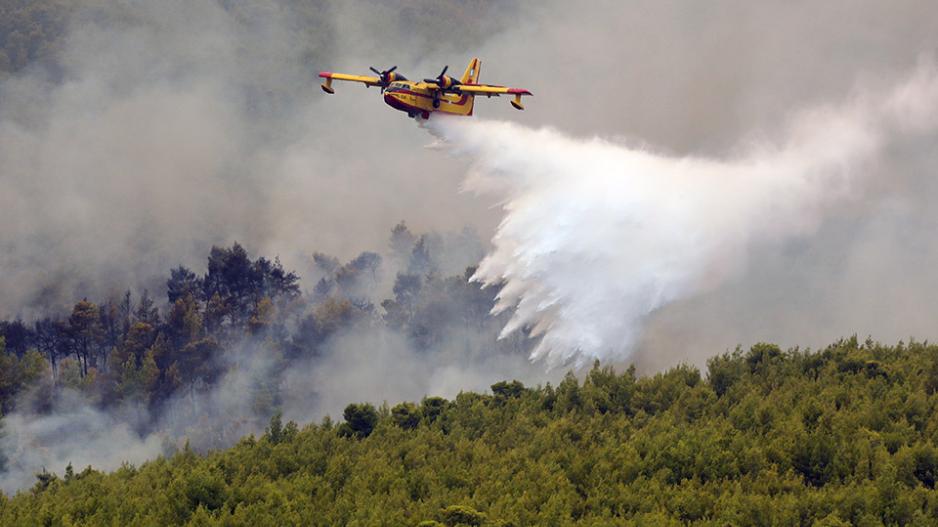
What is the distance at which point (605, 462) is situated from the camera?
39.4 m

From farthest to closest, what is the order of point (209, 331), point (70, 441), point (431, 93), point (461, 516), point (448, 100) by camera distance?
point (209, 331) < point (70, 441) < point (448, 100) < point (431, 93) < point (461, 516)

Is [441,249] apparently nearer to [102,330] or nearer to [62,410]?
[102,330]

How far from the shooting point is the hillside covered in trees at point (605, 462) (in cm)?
3519

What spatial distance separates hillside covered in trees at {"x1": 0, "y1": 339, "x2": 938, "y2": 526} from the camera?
35.2 metres

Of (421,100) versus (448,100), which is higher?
(448,100)

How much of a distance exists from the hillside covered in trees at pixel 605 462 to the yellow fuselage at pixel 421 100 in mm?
23415

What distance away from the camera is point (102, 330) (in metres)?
118

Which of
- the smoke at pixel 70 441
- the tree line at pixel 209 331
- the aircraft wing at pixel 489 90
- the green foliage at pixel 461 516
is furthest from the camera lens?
the tree line at pixel 209 331

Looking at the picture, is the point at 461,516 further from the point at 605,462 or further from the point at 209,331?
the point at 209,331

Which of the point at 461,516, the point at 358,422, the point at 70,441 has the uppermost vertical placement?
the point at 70,441

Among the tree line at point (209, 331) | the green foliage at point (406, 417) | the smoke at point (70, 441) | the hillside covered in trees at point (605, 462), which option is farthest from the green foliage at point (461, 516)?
the tree line at point (209, 331)

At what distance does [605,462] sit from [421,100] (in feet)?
117

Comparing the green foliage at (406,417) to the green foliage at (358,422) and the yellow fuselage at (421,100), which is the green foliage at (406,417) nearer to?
the green foliage at (358,422)

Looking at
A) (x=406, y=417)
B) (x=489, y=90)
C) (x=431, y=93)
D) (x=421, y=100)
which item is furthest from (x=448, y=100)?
(x=406, y=417)
